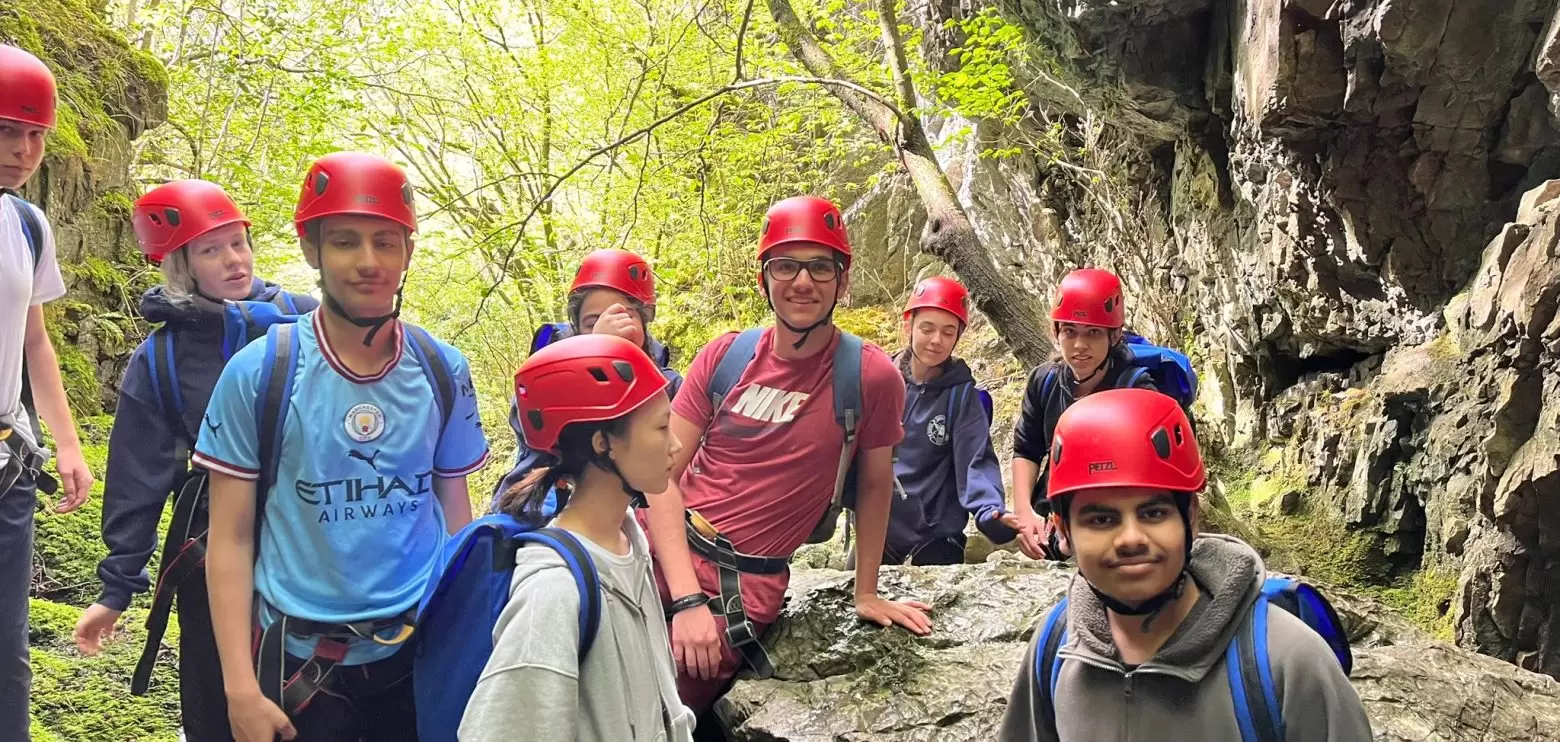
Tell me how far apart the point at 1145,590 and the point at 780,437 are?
1.58 m

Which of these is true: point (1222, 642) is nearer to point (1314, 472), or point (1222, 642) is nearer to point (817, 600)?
point (817, 600)

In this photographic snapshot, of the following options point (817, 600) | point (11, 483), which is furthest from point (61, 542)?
point (817, 600)

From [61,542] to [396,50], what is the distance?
7298 millimetres

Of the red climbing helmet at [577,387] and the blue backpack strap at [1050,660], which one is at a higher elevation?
the red climbing helmet at [577,387]

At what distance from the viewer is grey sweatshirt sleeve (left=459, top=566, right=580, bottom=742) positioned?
1.74 m

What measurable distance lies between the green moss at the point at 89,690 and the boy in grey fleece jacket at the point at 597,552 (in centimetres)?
321

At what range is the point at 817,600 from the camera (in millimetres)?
3605

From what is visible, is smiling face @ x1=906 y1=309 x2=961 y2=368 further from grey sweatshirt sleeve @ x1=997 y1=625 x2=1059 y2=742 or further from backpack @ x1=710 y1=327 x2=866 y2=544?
grey sweatshirt sleeve @ x1=997 y1=625 x2=1059 y2=742

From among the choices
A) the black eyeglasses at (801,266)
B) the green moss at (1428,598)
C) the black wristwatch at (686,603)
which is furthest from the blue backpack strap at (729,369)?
the green moss at (1428,598)

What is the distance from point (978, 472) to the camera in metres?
4.25

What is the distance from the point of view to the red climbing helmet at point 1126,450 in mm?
1884

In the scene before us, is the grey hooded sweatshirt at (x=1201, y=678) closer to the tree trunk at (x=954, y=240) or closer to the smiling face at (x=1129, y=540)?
the smiling face at (x=1129, y=540)

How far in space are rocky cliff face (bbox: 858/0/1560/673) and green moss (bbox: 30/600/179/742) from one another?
7.12 meters

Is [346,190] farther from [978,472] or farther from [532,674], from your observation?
[978,472]
